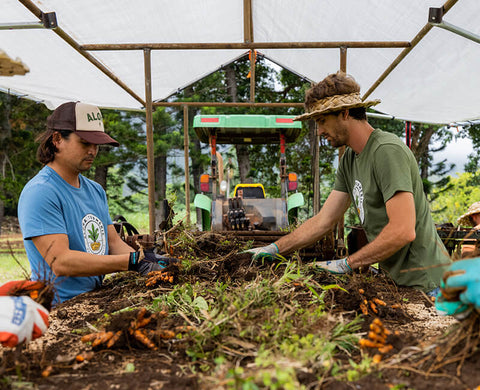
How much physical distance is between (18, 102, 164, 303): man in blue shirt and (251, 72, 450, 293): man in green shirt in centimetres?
95

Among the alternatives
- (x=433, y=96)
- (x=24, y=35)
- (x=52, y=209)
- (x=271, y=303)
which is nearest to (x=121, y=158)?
(x=24, y=35)

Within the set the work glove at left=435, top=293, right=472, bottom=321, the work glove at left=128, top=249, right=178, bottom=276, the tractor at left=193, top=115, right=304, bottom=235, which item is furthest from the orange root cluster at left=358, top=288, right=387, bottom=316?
the tractor at left=193, top=115, right=304, bottom=235

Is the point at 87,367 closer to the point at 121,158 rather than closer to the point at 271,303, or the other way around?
the point at 271,303

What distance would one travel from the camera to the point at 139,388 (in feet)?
3.31

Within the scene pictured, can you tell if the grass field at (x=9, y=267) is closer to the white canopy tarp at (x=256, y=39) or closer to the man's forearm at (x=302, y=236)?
the white canopy tarp at (x=256, y=39)

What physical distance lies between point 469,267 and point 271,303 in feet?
2.29

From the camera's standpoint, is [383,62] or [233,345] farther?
[383,62]

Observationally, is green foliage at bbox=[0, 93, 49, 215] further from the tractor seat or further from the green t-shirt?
the green t-shirt

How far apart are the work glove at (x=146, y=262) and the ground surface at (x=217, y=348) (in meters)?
0.30

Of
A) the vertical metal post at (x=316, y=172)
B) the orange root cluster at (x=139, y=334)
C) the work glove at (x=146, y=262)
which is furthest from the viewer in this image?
the vertical metal post at (x=316, y=172)

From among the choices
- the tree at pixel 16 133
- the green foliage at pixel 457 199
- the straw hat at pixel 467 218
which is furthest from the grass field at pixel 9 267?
the green foliage at pixel 457 199

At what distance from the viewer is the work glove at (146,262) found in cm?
225

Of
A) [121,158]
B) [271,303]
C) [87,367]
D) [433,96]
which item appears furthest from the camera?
[121,158]

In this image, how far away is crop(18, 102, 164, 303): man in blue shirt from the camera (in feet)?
6.87
